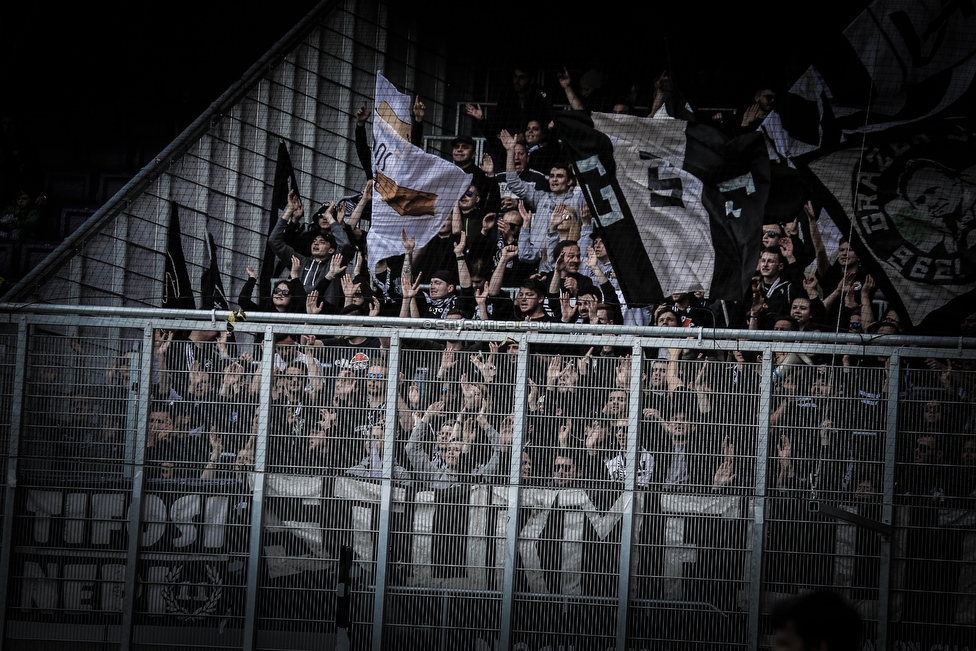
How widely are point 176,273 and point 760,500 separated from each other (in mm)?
4963

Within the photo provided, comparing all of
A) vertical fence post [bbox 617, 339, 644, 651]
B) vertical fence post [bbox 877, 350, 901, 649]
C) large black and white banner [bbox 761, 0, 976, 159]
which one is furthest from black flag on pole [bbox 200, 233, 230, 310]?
vertical fence post [bbox 877, 350, 901, 649]

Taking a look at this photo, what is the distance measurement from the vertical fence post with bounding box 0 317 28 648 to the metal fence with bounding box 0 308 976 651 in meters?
0.02

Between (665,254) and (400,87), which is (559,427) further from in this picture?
(400,87)

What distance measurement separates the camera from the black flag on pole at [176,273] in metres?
7.35

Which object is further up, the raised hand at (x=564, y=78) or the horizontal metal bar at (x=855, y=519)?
the raised hand at (x=564, y=78)

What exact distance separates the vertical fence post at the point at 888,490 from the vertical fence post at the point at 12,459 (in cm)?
538

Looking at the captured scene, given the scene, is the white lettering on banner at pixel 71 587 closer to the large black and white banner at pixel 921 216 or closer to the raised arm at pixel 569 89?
the raised arm at pixel 569 89

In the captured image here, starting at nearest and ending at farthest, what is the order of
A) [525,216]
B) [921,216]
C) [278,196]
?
1. [921,216]
2. [525,216]
3. [278,196]

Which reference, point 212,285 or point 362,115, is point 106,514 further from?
point 362,115

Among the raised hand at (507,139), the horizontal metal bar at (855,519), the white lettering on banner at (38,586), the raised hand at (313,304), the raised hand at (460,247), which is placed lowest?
the white lettering on banner at (38,586)

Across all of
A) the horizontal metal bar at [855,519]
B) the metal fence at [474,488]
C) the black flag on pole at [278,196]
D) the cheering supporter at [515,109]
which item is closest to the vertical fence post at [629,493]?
the metal fence at [474,488]

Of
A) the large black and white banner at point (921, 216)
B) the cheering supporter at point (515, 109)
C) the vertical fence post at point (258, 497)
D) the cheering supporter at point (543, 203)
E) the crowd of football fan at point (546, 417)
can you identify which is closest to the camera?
the crowd of football fan at point (546, 417)

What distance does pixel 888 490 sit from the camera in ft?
17.3

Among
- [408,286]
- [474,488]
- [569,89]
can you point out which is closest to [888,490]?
[474,488]
